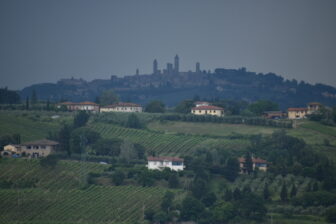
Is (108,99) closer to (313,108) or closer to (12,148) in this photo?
(313,108)

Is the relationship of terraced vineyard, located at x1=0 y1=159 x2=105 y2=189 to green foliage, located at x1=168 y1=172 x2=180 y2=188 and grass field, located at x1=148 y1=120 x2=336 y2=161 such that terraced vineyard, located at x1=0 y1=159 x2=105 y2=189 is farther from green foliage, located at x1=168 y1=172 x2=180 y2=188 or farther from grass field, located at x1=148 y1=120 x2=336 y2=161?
grass field, located at x1=148 y1=120 x2=336 y2=161

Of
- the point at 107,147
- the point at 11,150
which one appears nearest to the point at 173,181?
the point at 107,147

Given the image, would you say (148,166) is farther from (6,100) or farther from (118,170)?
(6,100)

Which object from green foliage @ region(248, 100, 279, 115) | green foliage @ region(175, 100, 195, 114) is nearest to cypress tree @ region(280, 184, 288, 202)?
green foliage @ region(175, 100, 195, 114)

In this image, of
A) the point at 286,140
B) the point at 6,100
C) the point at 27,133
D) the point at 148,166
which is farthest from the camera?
the point at 6,100

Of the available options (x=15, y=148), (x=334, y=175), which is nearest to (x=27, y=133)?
(x=15, y=148)

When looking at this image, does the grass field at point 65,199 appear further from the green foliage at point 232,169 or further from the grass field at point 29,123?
the grass field at point 29,123
